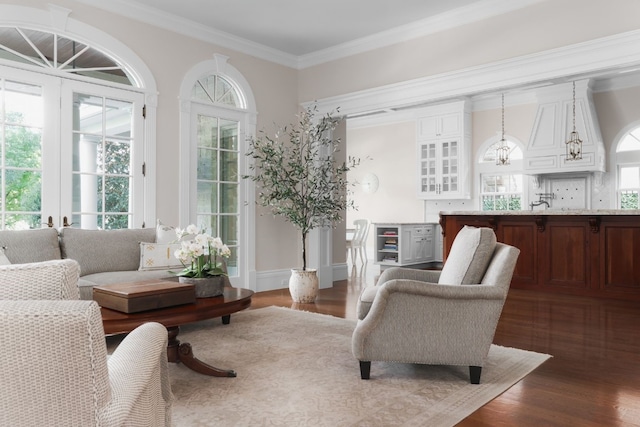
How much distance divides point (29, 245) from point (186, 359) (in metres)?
1.85

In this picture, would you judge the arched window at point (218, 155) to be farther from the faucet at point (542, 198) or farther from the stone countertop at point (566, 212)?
the faucet at point (542, 198)

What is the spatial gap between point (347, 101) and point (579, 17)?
263cm

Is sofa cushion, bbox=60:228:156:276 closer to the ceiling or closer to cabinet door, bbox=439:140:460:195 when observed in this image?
the ceiling

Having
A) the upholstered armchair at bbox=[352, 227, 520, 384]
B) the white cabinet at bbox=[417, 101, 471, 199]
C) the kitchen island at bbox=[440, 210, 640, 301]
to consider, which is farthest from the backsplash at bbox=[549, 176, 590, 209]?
the upholstered armchair at bbox=[352, 227, 520, 384]

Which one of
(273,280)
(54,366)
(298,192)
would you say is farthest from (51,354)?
(273,280)

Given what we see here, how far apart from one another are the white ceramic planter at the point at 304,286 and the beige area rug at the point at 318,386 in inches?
57.9

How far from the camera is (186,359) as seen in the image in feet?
9.32

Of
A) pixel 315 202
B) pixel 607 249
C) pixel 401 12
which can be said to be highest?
pixel 401 12

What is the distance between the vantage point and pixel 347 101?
6008 millimetres

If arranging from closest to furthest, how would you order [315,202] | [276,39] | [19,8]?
[19,8] < [315,202] < [276,39]

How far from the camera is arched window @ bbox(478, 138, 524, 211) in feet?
29.7

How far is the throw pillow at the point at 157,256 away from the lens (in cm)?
435

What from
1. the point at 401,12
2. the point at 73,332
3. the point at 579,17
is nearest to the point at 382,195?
the point at 401,12

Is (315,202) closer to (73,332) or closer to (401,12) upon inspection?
(401,12)
